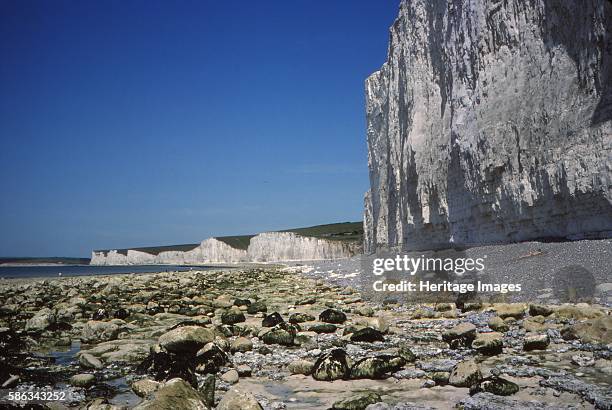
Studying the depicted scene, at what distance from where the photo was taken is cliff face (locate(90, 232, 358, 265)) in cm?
7250

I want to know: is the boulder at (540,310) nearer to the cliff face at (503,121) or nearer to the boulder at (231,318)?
the boulder at (231,318)

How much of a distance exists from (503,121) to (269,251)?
2503 inches

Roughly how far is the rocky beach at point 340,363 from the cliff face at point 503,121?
715 centimetres

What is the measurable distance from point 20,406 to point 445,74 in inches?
872

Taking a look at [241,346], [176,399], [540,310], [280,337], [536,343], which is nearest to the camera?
[176,399]

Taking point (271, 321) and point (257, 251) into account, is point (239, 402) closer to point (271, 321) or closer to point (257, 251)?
point (271, 321)

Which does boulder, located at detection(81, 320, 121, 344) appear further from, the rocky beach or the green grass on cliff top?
the green grass on cliff top

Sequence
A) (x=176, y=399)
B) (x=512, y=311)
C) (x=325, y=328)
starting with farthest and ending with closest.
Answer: (x=325, y=328) → (x=512, y=311) → (x=176, y=399)

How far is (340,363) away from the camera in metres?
4.43

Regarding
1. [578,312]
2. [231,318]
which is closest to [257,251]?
[231,318]

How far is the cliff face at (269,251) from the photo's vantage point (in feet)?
238

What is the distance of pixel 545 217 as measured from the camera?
14.0m

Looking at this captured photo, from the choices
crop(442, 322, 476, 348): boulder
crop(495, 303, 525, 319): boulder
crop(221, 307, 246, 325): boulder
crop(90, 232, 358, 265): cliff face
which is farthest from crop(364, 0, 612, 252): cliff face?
crop(90, 232, 358, 265): cliff face

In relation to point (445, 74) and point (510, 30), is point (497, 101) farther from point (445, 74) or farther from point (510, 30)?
point (445, 74)
